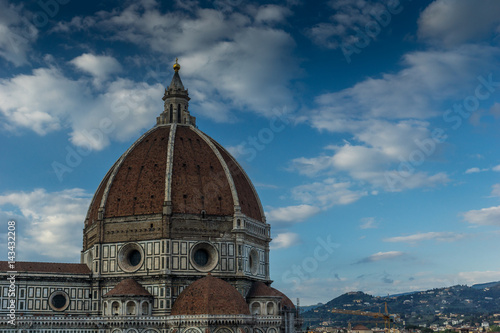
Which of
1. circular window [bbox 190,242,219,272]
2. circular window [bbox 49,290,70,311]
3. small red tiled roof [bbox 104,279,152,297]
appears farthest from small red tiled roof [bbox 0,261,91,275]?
circular window [bbox 190,242,219,272]

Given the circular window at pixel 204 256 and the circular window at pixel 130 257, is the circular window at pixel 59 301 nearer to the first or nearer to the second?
the circular window at pixel 130 257

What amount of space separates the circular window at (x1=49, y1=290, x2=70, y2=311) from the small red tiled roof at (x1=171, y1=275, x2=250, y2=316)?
1101 cm

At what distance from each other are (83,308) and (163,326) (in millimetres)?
9336

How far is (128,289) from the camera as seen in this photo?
187ft

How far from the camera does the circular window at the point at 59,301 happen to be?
58.9 m

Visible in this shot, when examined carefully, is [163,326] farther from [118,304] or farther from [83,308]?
[83,308]

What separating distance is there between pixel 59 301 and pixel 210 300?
52.2 feet

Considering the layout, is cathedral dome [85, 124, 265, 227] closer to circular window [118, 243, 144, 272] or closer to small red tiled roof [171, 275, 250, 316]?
circular window [118, 243, 144, 272]

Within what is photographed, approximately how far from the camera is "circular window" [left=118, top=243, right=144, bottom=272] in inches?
2389

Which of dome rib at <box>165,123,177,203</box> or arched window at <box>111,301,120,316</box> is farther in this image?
dome rib at <box>165,123,177,203</box>

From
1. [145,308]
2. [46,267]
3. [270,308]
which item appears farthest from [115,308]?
[270,308]

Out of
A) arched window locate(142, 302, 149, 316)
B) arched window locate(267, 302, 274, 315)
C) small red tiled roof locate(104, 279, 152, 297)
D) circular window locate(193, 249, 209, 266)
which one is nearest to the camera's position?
small red tiled roof locate(104, 279, 152, 297)

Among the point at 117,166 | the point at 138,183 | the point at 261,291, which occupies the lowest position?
the point at 261,291

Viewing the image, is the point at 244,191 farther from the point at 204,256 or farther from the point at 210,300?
the point at 210,300
